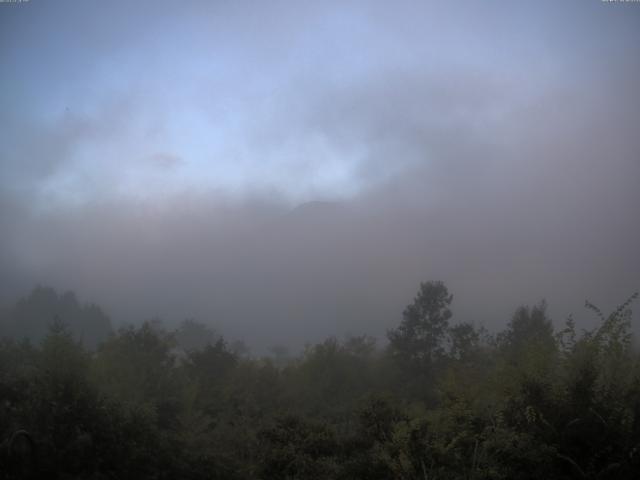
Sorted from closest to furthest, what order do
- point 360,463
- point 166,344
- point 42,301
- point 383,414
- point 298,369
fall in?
point 360,463 < point 383,414 < point 166,344 < point 298,369 < point 42,301

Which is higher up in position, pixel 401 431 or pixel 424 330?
pixel 424 330

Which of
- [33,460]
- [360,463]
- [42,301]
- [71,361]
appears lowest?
[360,463]

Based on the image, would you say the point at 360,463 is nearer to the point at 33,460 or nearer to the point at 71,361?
the point at 33,460

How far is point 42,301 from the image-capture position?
8812 centimetres

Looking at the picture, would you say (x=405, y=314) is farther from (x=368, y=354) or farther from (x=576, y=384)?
(x=576, y=384)

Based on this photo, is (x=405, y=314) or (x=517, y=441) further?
(x=405, y=314)

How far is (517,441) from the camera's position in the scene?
8789 mm

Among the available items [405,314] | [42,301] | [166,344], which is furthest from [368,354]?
[42,301]

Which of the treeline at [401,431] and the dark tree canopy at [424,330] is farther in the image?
the dark tree canopy at [424,330]

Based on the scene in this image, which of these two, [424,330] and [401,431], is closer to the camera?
[401,431]

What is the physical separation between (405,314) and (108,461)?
29.3 m

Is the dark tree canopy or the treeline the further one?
the dark tree canopy

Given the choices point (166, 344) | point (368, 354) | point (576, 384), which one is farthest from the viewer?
point (368, 354)

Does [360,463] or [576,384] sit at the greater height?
[576,384]
